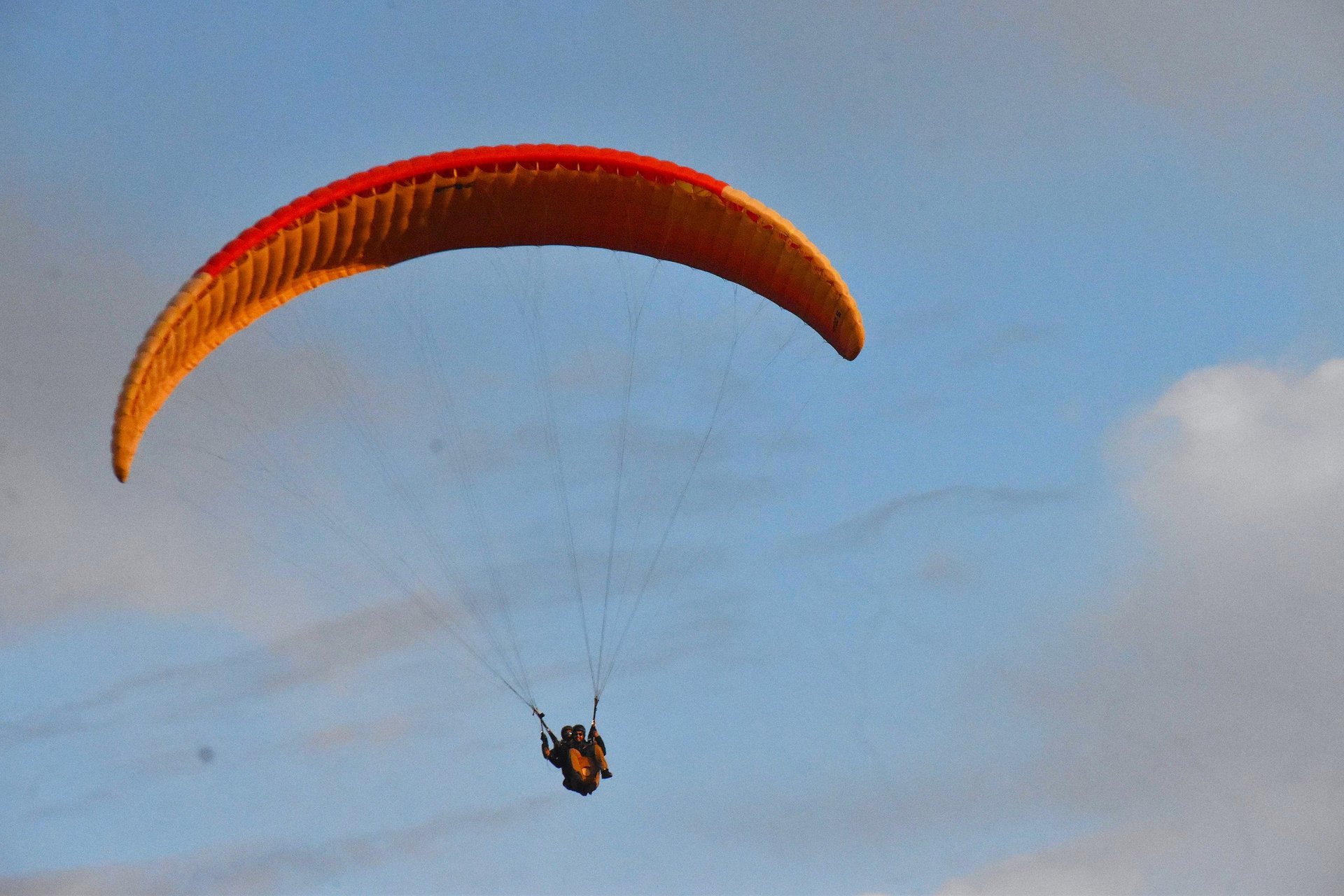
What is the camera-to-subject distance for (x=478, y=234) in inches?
1320

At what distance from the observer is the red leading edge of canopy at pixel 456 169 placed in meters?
31.1

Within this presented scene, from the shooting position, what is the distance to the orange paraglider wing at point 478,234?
101ft

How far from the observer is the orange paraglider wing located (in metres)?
30.9

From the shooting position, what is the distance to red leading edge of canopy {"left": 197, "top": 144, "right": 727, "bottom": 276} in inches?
1226

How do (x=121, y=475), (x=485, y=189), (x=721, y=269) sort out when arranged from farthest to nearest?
(x=721, y=269) < (x=485, y=189) < (x=121, y=475)

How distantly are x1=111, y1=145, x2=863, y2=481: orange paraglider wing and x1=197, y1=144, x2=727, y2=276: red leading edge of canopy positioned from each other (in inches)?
0.9

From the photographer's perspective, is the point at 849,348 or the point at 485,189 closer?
the point at 485,189

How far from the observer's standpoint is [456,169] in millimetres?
31984

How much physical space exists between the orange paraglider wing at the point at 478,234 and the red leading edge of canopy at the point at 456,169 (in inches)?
0.9

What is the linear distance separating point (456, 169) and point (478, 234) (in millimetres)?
1794

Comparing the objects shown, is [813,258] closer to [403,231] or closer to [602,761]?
[403,231]

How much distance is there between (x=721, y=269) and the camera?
34.8 metres

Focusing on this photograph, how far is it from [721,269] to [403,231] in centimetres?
573

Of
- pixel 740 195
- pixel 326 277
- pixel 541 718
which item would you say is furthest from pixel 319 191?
pixel 541 718
